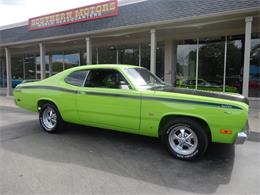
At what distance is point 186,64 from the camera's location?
11688 mm

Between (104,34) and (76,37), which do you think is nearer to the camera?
(104,34)

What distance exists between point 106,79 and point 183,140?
218cm

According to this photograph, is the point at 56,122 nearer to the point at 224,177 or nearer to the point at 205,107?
the point at 205,107

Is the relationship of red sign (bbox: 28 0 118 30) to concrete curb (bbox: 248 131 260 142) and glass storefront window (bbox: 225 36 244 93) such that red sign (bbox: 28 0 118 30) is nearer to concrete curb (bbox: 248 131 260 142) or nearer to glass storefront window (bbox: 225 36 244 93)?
glass storefront window (bbox: 225 36 244 93)

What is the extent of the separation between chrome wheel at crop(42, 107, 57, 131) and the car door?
1.04 meters

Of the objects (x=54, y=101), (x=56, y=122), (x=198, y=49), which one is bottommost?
(x=56, y=122)

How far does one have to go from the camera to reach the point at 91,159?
385cm

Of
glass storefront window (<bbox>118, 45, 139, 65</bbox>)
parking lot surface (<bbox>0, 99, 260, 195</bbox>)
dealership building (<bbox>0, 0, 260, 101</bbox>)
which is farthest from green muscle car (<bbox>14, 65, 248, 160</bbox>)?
glass storefront window (<bbox>118, 45, 139, 65</bbox>)

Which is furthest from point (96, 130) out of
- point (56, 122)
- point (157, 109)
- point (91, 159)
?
point (157, 109)

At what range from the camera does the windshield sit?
4398mm

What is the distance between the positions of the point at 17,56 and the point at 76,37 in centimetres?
1225

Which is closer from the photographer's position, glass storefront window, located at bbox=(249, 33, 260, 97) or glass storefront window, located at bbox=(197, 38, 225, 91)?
glass storefront window, located at bbox=(249, 33, 260, 97)

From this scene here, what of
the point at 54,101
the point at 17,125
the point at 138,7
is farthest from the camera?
the point at 138,7

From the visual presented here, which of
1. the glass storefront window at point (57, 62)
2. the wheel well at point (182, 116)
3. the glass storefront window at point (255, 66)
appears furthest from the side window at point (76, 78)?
the glass storefront window at point (57, 62)
